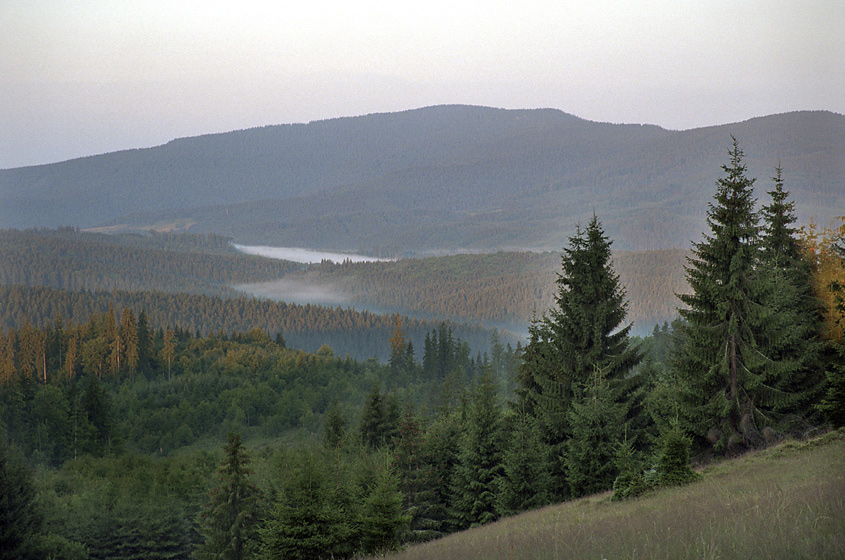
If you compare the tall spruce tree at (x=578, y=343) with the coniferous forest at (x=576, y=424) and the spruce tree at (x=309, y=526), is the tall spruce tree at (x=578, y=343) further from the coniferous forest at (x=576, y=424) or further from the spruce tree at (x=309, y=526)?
the spruce tree at (x=309, y=526)

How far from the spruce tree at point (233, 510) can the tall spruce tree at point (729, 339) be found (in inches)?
A: 1039

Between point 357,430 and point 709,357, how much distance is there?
30.0 meters

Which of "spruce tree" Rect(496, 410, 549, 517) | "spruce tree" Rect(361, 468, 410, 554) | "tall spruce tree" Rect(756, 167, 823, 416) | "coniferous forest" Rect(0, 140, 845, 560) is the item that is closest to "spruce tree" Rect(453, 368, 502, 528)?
"coniferous forest" Rect(0, 140, 845, 560)

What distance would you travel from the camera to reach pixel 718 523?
11703 mm

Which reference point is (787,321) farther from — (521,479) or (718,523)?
(718,523)

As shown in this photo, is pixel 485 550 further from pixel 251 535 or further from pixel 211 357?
pixel 211 357

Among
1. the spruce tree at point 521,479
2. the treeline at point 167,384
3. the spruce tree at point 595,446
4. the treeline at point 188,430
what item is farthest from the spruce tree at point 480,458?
the treeline at point 167,384

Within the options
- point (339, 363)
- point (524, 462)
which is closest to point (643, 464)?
point (524, 462)

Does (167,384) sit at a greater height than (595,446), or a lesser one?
lesser

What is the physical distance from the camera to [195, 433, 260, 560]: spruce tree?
1650 inches

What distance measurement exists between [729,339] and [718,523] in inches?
756

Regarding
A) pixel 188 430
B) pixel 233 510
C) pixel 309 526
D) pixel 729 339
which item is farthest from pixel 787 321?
pixel 188 430

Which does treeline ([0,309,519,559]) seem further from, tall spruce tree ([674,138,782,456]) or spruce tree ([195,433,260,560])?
tall spruce tree ([674,138,782,456])

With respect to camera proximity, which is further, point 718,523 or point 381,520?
point 381,520
